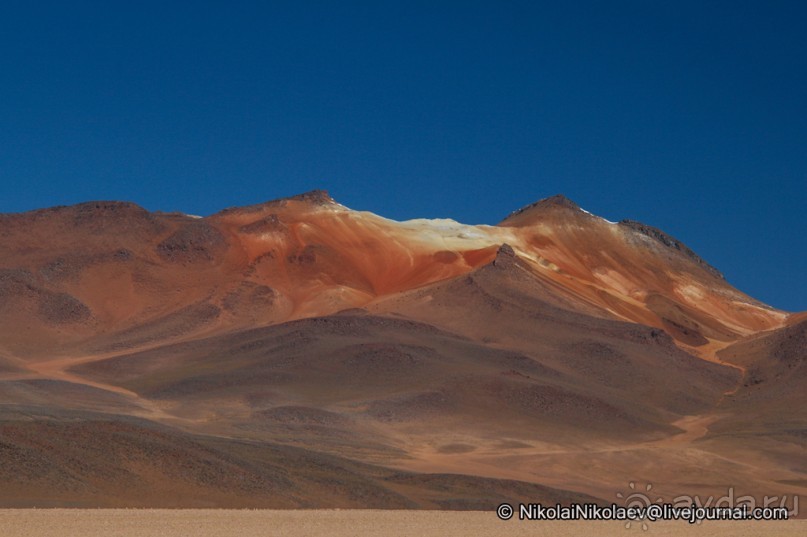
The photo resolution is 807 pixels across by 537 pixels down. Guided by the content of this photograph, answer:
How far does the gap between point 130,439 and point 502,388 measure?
5904cm

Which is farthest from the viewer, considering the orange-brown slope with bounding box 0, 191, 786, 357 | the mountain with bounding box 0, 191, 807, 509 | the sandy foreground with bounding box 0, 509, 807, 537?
the orange-brown slope with bounding box 0, 191, 786, 357

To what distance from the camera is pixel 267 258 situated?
166 m

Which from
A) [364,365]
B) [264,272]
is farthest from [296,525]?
[264,272]

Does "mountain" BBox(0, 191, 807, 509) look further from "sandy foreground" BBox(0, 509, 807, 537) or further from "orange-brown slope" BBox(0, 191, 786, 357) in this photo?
"sandy foreground" BBox(0, 509, 807, 537)

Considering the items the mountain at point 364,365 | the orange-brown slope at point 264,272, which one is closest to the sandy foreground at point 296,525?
the mountain at point 364,365

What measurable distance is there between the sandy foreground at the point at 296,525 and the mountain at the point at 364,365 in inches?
167

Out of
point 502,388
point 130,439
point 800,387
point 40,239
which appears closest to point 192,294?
point 40,239

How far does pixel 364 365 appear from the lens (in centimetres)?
11694

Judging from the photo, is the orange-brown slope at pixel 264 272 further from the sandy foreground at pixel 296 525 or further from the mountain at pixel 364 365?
the sandy foreground at pixel 296 525

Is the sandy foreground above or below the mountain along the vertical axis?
below

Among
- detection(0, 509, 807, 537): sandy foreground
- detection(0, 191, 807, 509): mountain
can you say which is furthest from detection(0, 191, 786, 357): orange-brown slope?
detection(0, 509, 807, 537): sandy foreground

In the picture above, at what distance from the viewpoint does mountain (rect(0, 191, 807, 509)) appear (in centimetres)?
5634

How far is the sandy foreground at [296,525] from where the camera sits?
3875 cm

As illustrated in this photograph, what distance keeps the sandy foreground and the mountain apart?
4.25 metres
